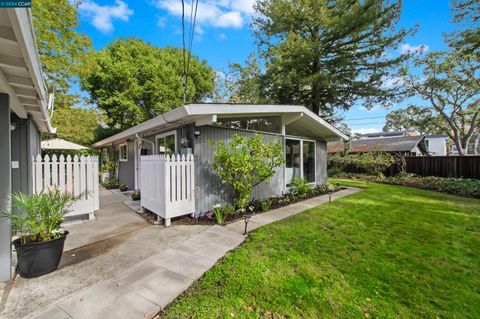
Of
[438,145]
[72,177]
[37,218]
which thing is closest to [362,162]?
[72,177]

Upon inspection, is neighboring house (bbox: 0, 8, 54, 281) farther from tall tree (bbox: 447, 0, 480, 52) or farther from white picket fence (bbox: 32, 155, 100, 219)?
tall tree (bbox: 447, 0, 480, 52)

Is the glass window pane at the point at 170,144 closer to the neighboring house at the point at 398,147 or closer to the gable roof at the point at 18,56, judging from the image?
the gable roof at the point at 18,56

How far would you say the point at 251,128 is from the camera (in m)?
6.89

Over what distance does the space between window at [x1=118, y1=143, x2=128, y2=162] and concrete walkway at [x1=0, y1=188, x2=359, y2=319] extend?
8.86m

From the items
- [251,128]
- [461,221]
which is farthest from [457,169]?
[251,128]

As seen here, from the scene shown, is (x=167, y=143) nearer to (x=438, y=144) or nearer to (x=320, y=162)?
(x=320, y=162)

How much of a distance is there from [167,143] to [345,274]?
589 cm

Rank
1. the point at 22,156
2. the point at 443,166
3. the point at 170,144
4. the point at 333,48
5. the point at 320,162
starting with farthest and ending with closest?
1. the point at 443,166
2. the point at 333,48
3. the point at 320,162
4. the point at 170,144
5. the point at 22,156

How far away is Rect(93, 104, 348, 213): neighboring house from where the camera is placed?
5.34 m

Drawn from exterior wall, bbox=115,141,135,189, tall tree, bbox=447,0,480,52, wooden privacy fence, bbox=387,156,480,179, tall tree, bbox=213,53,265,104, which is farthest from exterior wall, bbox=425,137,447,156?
exterior wall, bbox=115,141,135,189

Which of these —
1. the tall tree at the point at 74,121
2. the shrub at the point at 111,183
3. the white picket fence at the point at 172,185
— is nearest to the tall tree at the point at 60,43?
the tall tree at the point at 74,121

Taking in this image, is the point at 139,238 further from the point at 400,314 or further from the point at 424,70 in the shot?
the point at 424,70

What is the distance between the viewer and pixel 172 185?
192 inches

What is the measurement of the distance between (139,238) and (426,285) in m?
4.57
